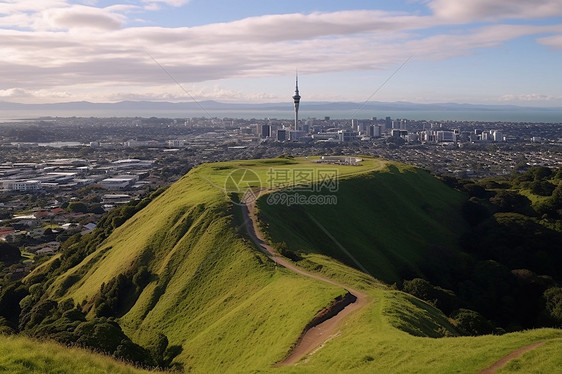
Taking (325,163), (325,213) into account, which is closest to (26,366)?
(325,213)

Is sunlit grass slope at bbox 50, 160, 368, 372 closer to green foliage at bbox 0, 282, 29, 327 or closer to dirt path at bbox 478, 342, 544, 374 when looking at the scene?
green foliage at bbox 0, 282, 29, 327

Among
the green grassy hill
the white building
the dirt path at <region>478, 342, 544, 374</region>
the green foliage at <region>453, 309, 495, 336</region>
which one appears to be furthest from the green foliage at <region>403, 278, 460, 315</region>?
the white building

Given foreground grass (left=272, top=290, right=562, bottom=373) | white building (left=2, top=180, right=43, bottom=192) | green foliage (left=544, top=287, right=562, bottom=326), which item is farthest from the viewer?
white building (left=2, top=180, right=43, bottom=192)

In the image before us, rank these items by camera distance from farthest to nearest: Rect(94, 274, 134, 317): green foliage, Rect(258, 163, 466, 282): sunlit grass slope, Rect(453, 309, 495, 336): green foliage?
Rect(258, 163, 466, 282): sunlit grass slope
Rect(94, 274, 134, 317): green foliage
Rect(453, 309, 495, 336): green foliage

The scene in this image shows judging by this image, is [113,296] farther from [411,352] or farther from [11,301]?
[411,352]

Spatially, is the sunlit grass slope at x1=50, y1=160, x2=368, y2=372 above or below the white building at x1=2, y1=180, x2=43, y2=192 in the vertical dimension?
above

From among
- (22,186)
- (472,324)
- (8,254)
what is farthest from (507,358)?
(22,186)

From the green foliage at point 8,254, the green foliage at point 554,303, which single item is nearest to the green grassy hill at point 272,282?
the green foliage at point 554,303
